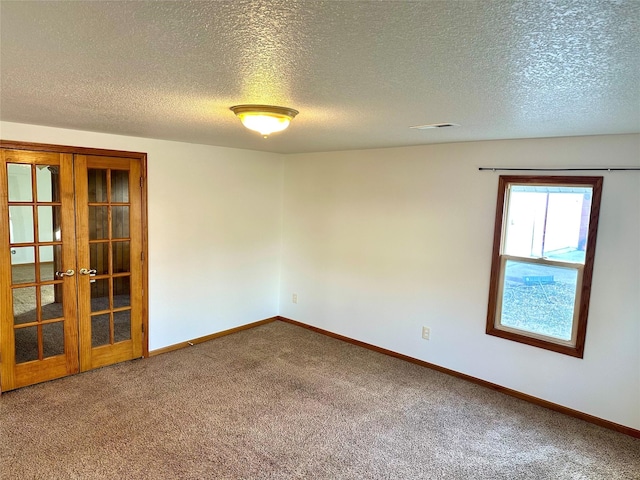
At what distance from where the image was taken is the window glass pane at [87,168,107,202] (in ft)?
12.1

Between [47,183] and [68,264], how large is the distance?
0.74 meters

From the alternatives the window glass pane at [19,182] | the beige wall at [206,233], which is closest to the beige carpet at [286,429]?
the beige wall at [206,233]

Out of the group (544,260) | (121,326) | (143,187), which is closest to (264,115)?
(143,187)

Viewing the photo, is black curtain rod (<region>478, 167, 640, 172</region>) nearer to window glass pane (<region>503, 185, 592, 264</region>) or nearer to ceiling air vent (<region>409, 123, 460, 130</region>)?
window glass pane (<region>503, 185, 592, 264</region>)

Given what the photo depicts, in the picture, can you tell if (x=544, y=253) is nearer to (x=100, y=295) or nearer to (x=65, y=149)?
(x=100, y=295)

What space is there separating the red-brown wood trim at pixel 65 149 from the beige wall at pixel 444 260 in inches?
82.6

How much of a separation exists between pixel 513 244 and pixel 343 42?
116 inches

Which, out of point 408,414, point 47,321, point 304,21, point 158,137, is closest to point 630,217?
point 408,414

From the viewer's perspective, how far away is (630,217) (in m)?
3.00

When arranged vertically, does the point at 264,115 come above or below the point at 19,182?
above

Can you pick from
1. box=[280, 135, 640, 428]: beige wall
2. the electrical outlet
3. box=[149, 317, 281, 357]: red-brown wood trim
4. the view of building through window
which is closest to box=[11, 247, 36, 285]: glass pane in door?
box=[149, 317, 281, 357]: red-brown wood trim

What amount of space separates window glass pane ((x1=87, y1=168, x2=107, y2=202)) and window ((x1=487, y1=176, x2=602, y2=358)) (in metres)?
3.68

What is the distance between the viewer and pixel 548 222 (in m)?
3.42

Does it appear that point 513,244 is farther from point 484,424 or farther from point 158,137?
point 158,137
